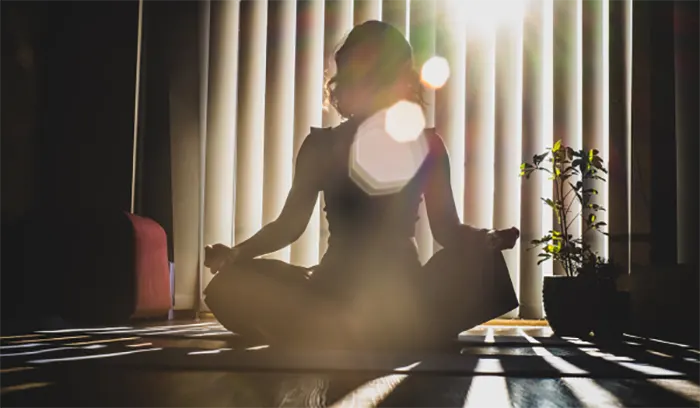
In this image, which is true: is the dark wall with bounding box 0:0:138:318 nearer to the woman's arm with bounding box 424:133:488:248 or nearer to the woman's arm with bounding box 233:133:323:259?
the woman's arm with bounding box 233:133:323:259

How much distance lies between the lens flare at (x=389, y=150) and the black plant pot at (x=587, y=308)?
2.81 feet

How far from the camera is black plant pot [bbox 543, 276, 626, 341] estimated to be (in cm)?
233

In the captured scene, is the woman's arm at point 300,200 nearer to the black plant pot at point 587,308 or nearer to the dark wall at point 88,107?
the black plant pot at point 587,308

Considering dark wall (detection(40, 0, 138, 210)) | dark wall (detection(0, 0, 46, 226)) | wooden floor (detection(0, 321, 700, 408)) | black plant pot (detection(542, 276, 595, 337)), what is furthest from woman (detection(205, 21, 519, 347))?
dark wall (detection(40, 0, 138, 210))

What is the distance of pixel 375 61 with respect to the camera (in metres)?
1.81

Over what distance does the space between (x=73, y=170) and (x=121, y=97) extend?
16.5 inches

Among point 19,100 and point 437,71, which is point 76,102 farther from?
point 437,71

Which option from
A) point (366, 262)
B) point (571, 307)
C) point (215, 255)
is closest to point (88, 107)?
point (215, 255)

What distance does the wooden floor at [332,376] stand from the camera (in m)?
0.89

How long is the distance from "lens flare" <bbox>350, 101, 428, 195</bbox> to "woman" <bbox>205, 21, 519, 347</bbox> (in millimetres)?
19

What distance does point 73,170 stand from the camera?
3225 mm

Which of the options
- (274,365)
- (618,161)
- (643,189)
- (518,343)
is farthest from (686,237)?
(274,365)

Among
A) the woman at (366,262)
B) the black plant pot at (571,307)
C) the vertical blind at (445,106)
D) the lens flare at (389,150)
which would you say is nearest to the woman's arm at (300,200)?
the woman at (366,262)

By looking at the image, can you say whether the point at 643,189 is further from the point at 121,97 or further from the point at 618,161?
the point at 121,97
